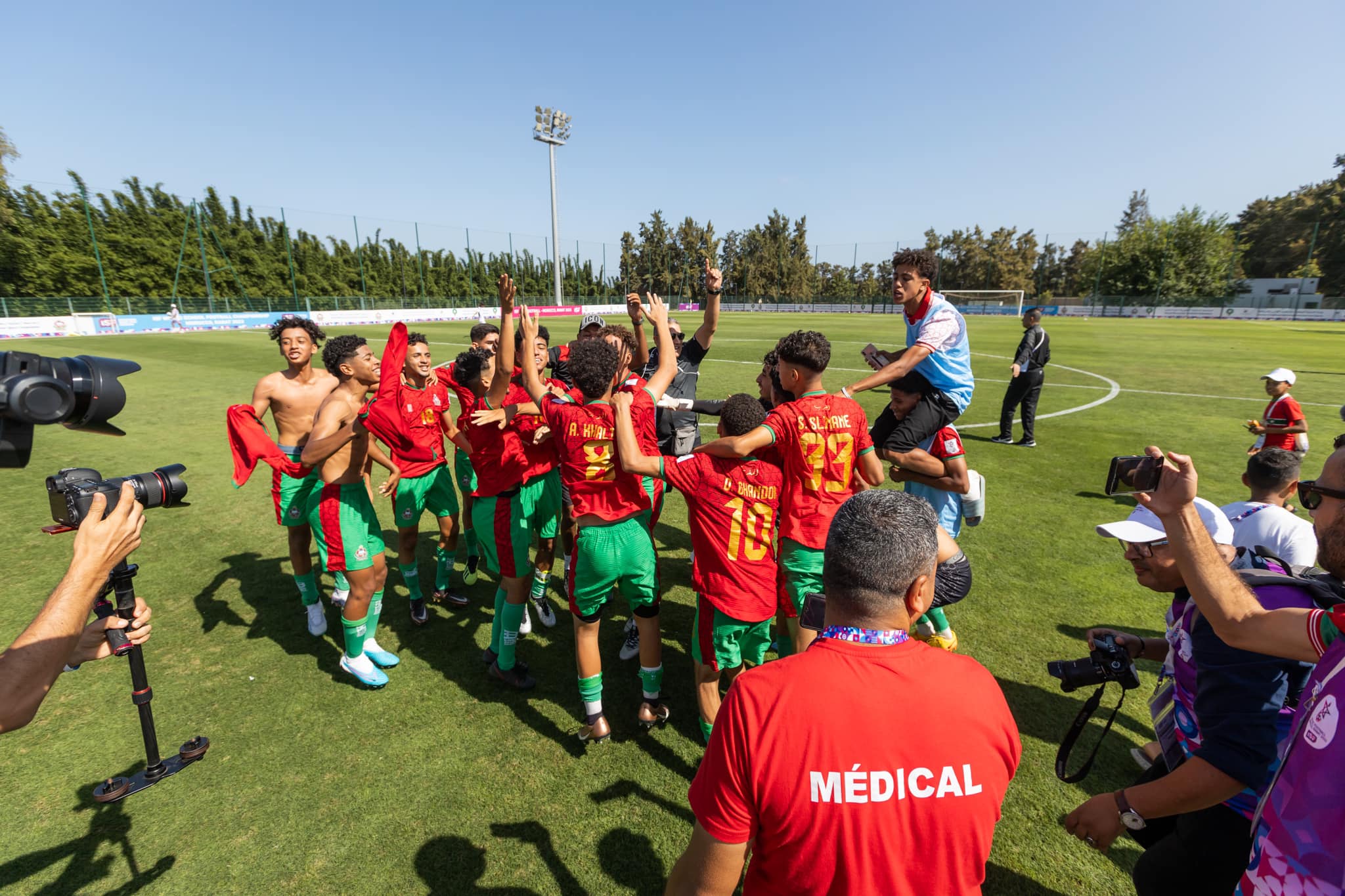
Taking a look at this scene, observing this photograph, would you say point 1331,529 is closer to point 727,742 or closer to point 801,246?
point 727,742

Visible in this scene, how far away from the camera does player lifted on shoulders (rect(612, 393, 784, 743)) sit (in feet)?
11.4

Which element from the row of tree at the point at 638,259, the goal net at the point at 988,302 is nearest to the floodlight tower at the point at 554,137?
the row of tree at the point at 638,259

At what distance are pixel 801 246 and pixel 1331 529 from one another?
88125 millimetres

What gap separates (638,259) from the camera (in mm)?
79188

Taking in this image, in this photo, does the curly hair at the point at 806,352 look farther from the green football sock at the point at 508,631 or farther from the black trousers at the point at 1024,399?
the black trousers at the point at 1024,399

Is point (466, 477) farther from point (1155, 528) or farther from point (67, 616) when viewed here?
point (1155, 528)

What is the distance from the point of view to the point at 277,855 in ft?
10.1

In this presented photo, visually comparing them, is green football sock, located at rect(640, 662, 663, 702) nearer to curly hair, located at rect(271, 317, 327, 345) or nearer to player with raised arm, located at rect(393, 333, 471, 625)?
player with raised arm, located at rect(393, 333, 471, 625)

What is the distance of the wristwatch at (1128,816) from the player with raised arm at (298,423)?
5540 millimetres

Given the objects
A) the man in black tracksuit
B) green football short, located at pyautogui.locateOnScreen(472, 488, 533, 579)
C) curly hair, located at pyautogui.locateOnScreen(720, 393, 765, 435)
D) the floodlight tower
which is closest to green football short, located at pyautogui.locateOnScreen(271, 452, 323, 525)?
green football short, located at pyautogui.locateOnScreen(472, 488, 533, 579)

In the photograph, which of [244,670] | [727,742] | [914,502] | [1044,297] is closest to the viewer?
[727,742]

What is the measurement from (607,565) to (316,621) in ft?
10.6

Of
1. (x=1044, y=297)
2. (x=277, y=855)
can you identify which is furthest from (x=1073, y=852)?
(x=1044, y=297)

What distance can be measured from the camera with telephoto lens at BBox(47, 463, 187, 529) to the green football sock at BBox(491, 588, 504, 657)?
246 centimetres
